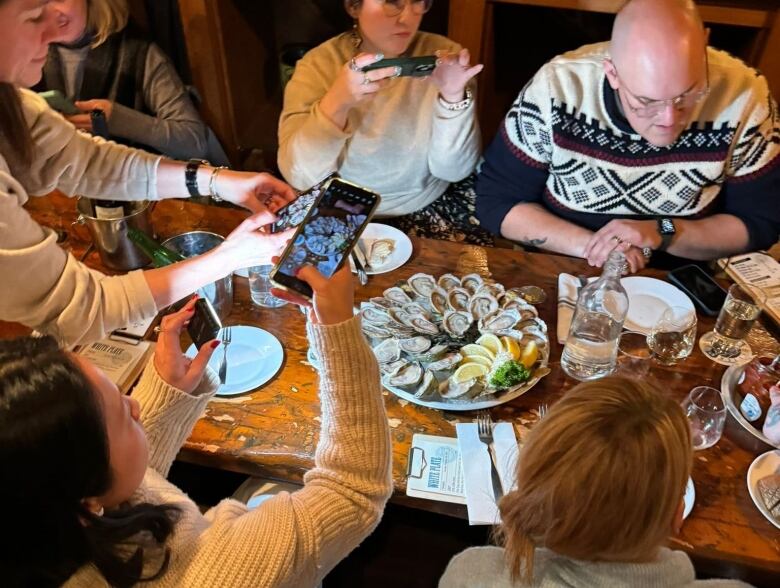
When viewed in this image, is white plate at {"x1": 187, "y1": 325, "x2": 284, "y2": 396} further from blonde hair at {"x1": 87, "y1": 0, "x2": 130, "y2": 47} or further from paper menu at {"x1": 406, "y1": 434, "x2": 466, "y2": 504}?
blonde hair at {"x1": 87, "y1": 0, "x2": 130, "y2": 47}

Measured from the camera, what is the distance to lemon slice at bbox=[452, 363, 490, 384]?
1.15m

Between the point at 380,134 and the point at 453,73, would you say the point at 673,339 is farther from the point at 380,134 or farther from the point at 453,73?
the point at 380,134

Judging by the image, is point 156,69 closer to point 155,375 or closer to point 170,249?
point 170,249

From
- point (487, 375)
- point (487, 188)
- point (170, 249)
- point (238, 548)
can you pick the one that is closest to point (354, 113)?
point (487, 188)

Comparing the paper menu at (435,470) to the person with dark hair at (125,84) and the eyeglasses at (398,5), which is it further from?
the person with dark hair at (125,84)

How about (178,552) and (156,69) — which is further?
(156,69)

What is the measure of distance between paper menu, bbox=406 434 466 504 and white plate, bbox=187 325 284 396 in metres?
0.31

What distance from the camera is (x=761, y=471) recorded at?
1.05m

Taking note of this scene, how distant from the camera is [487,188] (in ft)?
5.88

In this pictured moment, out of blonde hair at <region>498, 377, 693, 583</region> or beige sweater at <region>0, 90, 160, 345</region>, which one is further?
beige sweater at <region>0, 90, 160, 345</region>

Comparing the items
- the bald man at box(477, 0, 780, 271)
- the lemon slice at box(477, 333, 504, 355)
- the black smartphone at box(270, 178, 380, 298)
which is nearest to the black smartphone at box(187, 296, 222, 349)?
the black smartphone at box(270, 178, 380, 298)

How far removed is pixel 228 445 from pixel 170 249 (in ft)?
1.71

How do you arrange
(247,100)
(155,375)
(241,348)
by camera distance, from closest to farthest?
1. (155,375)
2. (241,348)
3. (247,100)

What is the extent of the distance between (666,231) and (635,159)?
194 millimetres
